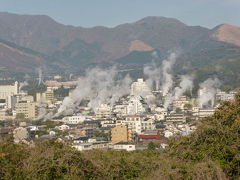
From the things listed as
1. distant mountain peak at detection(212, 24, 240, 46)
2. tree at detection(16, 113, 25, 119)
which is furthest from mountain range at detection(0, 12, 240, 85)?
tree at detection(16, 113, 25, 119)

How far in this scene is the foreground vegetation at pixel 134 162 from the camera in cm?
927

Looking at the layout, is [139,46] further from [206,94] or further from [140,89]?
[206,94]

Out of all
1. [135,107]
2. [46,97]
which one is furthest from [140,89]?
[135,107]

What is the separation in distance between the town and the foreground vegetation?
857 cm

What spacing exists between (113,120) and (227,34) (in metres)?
138

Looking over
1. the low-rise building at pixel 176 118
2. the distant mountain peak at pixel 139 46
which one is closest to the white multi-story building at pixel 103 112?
the low-rise building at pixel 176 118

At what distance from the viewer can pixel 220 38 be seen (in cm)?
16562

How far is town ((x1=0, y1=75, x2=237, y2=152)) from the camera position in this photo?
82.9 feet

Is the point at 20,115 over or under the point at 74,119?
over

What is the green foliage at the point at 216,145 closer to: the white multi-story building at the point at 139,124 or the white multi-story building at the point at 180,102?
the white multi-story building at the point at 139,124

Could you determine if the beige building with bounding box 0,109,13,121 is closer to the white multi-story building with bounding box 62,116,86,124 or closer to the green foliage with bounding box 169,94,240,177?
the white multi-story building with bounding box 62,116,86,124

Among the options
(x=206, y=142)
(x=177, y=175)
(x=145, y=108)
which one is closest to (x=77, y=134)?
(x=145, y=108)

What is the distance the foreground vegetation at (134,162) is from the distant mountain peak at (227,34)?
150342 mm

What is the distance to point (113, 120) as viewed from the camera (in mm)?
34938
